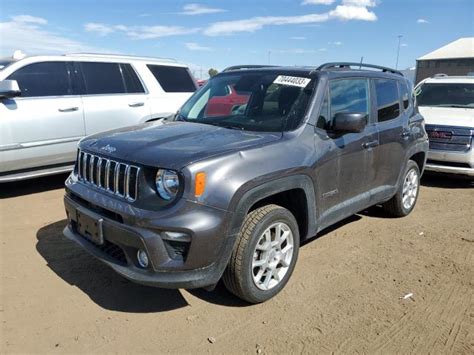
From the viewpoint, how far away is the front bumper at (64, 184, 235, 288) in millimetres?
2842

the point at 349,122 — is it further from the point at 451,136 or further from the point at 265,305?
the point at 451,136

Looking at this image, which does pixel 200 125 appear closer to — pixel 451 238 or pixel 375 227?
pixel 375 227

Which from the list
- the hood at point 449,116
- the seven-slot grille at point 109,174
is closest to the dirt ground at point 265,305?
the seven-slot grille at point 109,174

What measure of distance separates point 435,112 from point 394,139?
12.5 feet

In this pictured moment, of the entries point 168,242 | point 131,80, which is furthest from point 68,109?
point 168,242

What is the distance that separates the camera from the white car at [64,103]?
579cm

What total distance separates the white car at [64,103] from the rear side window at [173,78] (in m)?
0.04

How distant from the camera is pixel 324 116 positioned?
12.8 feet

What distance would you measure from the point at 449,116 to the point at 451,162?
889 millimetres

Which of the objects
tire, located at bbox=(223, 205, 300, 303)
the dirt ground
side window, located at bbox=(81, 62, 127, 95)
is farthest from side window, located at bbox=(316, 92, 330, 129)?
side window, located at bbox=(81, 62, 127, 95)

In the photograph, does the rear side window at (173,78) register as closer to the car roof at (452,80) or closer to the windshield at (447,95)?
the windshield at (447,95)

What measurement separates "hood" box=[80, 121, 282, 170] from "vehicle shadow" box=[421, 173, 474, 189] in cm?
532

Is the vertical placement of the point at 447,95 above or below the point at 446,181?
above

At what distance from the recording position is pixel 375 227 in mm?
5309
